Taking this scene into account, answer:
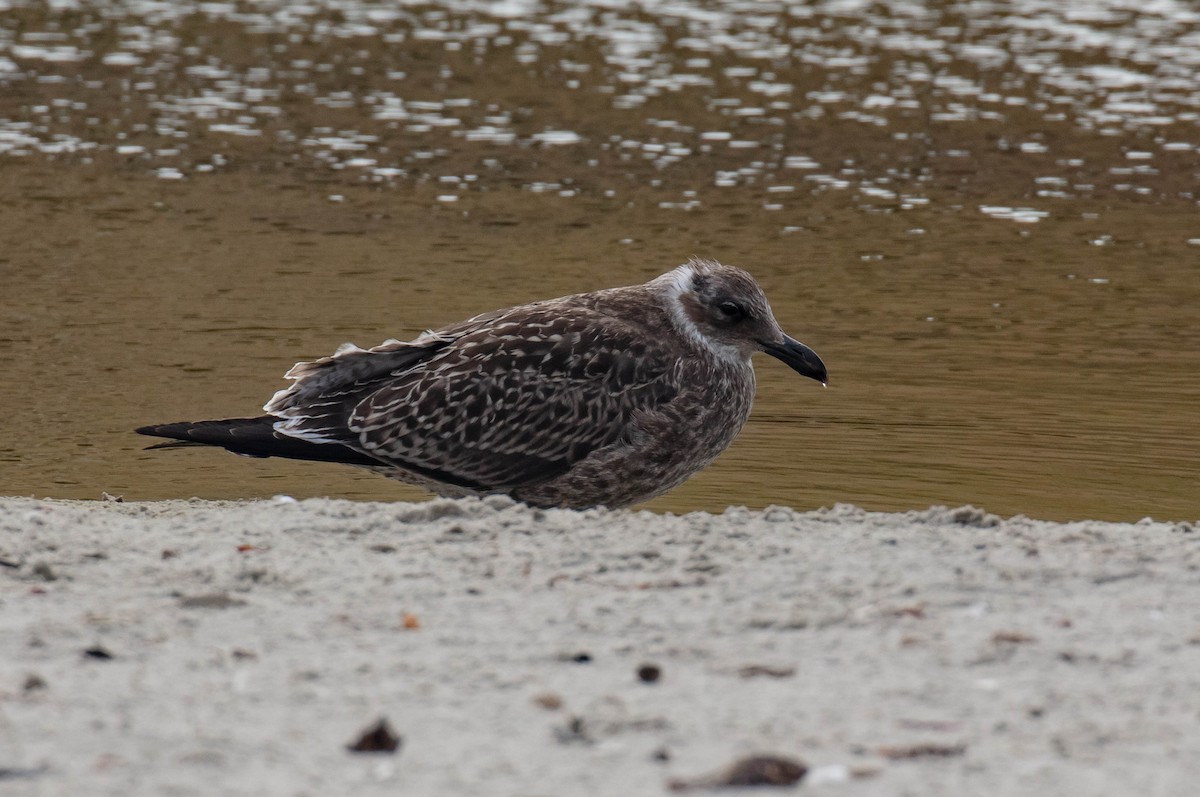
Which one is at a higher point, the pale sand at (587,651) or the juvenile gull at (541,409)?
the pale sand at (587,651)

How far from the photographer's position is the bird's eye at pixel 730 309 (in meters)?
9.27

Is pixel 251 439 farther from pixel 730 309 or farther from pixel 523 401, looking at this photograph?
pixel 730 309

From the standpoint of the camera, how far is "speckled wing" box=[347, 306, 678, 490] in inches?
349

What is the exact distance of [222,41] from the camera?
1070 inches

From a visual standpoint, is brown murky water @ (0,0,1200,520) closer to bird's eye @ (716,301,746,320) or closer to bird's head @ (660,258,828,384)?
bird's head @ (660,258,828,384)

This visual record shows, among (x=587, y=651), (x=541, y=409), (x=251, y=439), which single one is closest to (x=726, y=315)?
(x=541, y=409)

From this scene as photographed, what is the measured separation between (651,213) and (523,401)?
9.65m

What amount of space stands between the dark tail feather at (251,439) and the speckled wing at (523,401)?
16 cm

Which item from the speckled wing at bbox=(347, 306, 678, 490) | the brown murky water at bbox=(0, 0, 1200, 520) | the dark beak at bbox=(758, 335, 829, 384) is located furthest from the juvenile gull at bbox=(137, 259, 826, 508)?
the brown murky water at bbox=(0, 0, 1200, 520)

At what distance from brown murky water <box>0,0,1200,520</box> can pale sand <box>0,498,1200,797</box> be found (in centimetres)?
300

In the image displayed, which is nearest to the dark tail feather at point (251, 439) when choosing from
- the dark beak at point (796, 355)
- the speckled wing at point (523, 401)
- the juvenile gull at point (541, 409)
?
the juvenile gull at point (541, 409)

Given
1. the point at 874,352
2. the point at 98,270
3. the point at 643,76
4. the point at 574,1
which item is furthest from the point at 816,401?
the point at 574,1

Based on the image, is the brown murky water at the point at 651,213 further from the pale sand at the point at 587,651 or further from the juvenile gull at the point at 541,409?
the pale sand at the point at 587,651

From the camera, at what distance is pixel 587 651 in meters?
6.00
